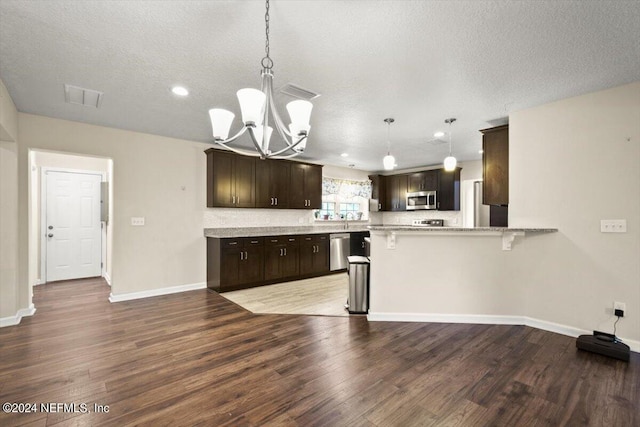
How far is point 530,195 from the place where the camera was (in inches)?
138

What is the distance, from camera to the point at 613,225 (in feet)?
9.68

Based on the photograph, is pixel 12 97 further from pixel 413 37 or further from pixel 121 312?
pixel 413 37

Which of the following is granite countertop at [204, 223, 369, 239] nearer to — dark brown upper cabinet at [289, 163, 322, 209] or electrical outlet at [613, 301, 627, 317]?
dark brown upper cabinet at [289, 163, 322, 209]

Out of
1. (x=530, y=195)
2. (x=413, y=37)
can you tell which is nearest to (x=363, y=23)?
(x=413, y=37)

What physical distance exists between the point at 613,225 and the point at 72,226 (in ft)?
27.1

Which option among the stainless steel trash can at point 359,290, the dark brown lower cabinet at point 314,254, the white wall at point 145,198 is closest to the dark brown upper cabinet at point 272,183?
the dark brown lower cabinet at point 314,254

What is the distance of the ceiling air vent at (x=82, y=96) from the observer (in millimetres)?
3037

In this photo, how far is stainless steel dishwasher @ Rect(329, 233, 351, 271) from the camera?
253 inches

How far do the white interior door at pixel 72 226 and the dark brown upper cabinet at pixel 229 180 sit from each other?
2.72m

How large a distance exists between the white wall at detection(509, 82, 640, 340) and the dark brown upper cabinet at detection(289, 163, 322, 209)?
12.9 feet

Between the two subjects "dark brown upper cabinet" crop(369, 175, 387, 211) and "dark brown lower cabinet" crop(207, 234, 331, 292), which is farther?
"dark brown upper cabinet" crop(369, 175, 387, 211)

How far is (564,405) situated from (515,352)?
0.79 metres

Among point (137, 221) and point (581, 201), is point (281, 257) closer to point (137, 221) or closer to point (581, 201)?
point (137, 221)

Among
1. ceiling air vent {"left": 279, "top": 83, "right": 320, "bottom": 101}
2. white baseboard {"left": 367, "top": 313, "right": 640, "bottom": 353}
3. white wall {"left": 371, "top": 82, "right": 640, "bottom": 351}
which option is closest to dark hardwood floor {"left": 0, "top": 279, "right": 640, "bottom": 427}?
white baseboard {"left": 367, "top": 313, "right": 640, "bottom": 353}
